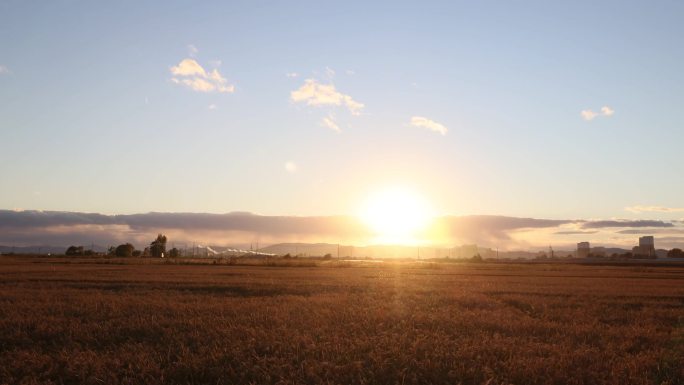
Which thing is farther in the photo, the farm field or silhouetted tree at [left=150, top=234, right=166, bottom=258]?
silhouetted tree at [left=150, top=234, right=166, bottom=258]

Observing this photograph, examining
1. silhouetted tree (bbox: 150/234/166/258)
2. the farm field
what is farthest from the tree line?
the farm field

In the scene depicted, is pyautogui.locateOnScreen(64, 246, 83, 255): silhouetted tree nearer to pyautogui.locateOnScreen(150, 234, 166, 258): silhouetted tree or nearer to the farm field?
pyautogui.locateOnScreen(150, 234, 166, 258): silhouetted tree

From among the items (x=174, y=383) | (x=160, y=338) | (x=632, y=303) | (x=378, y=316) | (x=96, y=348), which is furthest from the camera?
(x=632, y=303)

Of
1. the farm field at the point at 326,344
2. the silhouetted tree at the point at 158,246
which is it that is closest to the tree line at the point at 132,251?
the silhouetted tree at the point at 158,246

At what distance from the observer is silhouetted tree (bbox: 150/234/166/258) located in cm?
18221

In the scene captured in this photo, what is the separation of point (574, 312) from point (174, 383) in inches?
572

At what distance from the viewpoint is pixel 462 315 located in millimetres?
15820

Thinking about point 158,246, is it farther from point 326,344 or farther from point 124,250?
point 326,344

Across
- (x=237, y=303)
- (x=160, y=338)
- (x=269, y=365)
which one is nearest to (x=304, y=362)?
(x=269, y=365)

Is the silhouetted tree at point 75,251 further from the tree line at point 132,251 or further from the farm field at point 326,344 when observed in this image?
the farm field at point 326,344

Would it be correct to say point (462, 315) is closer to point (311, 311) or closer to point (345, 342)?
point (311, 311)

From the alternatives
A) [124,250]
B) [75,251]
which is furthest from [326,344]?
[75,251]

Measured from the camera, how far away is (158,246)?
619 ft

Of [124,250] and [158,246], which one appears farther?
[158,246]
